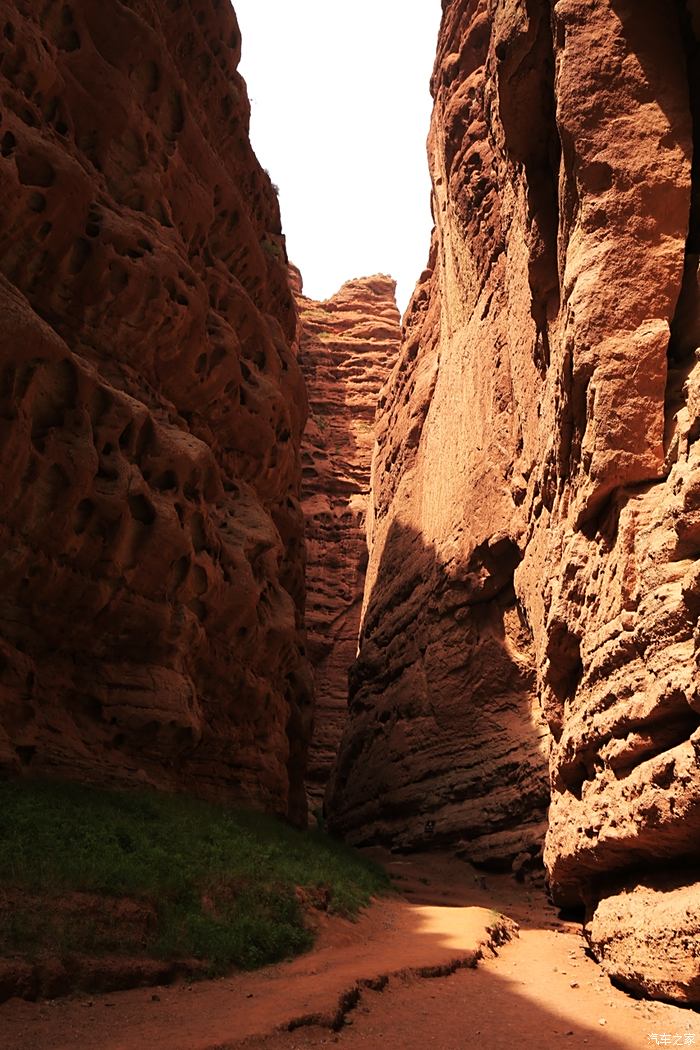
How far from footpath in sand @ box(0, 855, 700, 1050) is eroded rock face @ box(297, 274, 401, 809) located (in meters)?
26.6

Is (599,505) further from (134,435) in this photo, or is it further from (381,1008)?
(134,435)

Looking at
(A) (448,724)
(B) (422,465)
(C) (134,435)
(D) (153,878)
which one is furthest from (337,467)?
(D) (153,878)

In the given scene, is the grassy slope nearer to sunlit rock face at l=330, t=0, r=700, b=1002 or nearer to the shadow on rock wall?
sunlit rock face at l=330, t=0, r=700, b=1002

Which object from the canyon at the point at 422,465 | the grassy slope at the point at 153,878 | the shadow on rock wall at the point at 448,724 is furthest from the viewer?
the shadow on rock wall at the point at 448,724

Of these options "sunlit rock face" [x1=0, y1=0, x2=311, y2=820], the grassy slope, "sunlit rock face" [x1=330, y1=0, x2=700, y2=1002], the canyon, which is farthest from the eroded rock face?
the grassy slope

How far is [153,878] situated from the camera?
871cm

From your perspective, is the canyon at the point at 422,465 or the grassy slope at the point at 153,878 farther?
the canyon at the point at 422,465

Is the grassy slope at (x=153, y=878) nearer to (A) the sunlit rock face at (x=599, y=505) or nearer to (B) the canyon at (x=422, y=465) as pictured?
(B) the canyon at (x=422, y=465)

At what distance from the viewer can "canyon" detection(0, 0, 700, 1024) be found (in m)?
8.96

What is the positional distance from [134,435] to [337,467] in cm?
3255

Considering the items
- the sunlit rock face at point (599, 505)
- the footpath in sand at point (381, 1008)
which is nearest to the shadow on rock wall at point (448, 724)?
the sunlit rock face at point (599, 505)

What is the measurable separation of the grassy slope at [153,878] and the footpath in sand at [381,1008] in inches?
20.0

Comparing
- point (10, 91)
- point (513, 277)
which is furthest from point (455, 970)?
point (513, 277)

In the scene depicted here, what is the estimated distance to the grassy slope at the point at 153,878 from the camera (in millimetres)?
7520
